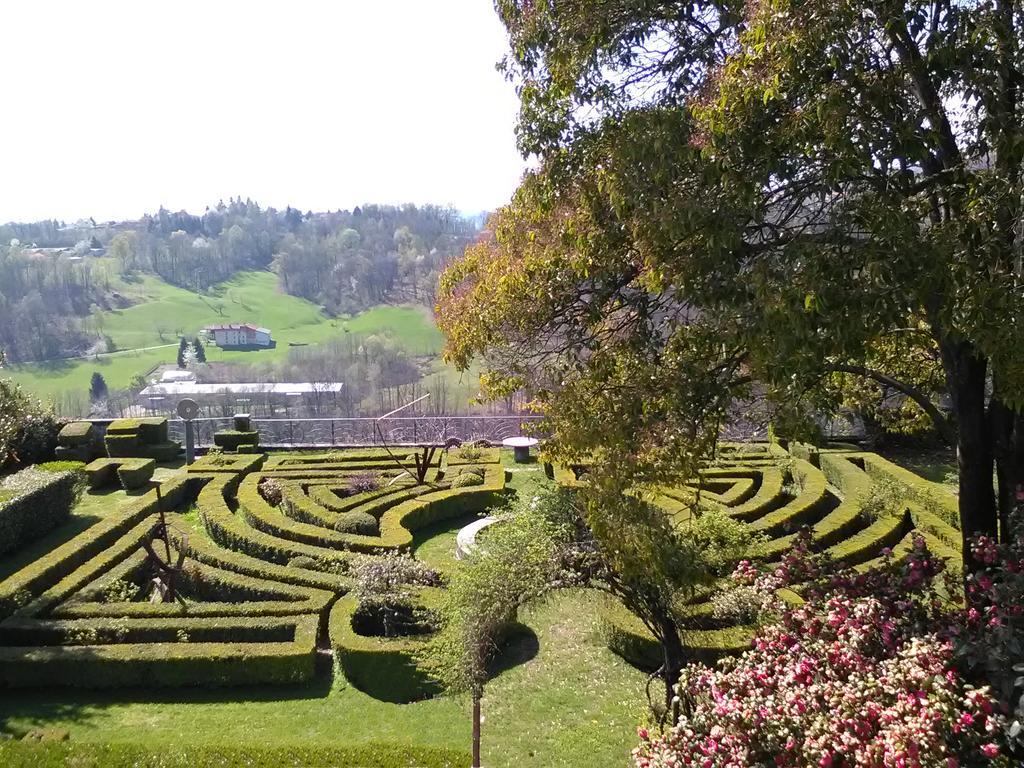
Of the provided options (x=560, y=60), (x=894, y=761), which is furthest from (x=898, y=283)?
(x=560, y=60)

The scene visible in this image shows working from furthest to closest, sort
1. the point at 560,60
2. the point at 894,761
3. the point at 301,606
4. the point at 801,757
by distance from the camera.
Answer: the point at 301,606 → the point at 560,60 → the point at 801,757 → the point at 894,761

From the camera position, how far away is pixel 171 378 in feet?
221

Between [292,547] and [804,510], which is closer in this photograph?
[292,547]

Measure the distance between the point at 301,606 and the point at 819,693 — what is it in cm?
708

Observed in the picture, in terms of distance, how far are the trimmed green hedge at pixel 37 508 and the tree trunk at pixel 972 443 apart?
14.2 m

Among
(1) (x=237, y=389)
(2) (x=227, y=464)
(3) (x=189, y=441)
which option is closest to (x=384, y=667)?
(2) (x=227, y=464)

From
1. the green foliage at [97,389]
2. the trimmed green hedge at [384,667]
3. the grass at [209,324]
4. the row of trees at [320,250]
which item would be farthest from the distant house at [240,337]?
the trimmed green hedge at [384,667]

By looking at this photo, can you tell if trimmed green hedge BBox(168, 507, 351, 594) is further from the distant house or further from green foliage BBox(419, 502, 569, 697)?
the distant house

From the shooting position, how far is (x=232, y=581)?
10.7m

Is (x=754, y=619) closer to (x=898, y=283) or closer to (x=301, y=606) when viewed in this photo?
(x=898, y=283)

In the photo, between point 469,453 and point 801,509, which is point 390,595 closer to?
point 801,509

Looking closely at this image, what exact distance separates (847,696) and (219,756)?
5237 millimetres

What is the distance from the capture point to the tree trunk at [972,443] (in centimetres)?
635

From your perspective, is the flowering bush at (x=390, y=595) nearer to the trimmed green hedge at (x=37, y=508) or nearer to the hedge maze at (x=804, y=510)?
the hedge maze at (x=804, y=510)
